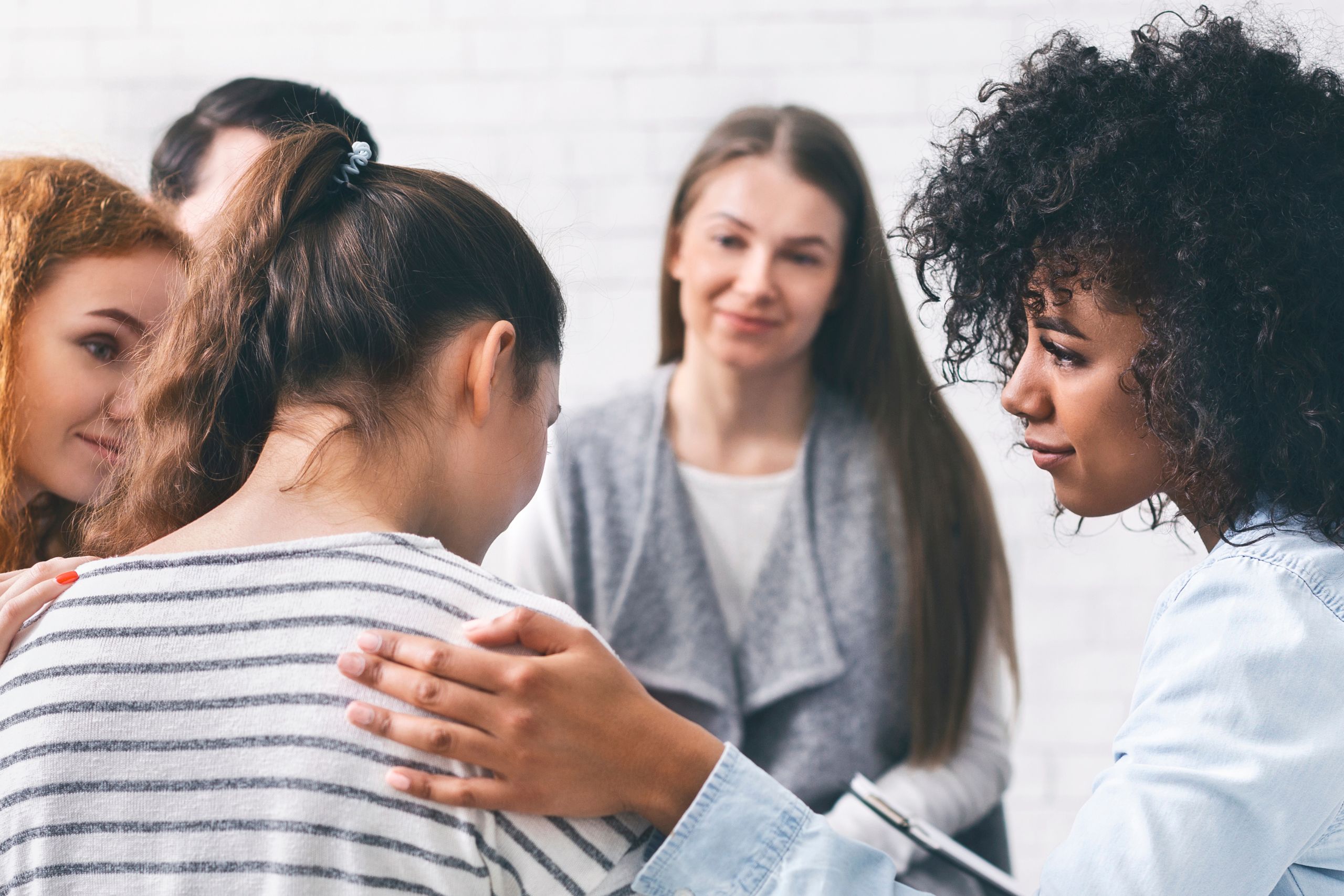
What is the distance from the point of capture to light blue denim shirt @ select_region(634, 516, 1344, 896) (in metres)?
0.69

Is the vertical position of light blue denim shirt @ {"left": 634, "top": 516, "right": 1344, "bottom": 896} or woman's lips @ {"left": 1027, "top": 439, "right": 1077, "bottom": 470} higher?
woman's lips @ {"left": 1027, "top": 439, "right": 1077, "bottom": 470}

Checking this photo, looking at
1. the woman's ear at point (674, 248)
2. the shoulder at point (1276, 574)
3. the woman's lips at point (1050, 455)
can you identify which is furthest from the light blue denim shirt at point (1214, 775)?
the woman's ear at point (674, 248)

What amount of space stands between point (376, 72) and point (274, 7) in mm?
218

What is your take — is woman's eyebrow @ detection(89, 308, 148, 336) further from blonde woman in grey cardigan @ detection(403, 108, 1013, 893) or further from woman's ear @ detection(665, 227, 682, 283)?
woman's ear @ detection(665, 227, 682, 283)

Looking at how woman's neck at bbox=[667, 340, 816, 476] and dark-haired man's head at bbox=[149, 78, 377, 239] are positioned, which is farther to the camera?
woman's neck at bbox=[667, 340, 816, 476]

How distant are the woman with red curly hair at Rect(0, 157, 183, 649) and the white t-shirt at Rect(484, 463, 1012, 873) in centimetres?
61

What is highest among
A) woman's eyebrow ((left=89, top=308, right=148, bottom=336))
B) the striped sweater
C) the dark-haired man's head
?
the dark-haired man's head

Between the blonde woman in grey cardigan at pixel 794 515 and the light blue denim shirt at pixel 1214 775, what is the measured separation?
71 centimetres

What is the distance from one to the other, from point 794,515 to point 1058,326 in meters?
0.77

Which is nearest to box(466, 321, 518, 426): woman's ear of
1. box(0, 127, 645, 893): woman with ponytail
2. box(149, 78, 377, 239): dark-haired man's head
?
box(0, 127, 645, 893): woman with ponytail

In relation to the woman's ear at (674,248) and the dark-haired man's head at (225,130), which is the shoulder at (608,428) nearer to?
the woman's ear at (674,248)

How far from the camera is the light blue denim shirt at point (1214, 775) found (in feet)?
2.25

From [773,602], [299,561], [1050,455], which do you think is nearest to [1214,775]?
[1050,455]

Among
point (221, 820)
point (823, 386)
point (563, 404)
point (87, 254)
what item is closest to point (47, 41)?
point (563, 404)
